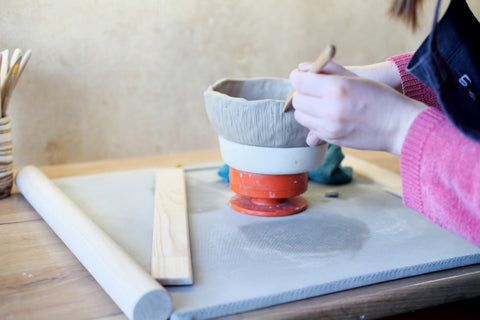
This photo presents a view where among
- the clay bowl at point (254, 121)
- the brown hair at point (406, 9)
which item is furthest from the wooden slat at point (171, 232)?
the brown hair at point (406, 9)

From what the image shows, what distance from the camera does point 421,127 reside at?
1.88 feet

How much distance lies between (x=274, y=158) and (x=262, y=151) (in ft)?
0.06

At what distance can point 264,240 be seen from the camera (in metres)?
0.72

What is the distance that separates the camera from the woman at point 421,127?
55 centimetres

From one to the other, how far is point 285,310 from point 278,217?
0.26 meters

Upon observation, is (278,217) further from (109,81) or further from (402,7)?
(109,81)

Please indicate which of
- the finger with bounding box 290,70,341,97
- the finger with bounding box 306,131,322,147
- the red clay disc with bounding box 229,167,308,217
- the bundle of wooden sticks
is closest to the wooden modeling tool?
the finger with bounding box 290,70,341,97

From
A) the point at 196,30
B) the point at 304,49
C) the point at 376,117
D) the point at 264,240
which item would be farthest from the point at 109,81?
Answer: the point at 376,117

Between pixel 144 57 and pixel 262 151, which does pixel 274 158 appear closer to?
pixel 262 151

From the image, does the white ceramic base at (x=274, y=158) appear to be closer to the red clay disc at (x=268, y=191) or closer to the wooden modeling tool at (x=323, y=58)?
the red clay disc at (x=268, y=191)

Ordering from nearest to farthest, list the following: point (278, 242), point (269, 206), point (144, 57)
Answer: point (278, 242), point (269, 206), point (144, 57)

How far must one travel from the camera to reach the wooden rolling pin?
0.53 m

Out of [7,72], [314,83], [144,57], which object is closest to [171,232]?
[314,83]

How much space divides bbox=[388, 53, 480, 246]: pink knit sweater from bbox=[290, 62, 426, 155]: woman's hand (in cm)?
2
